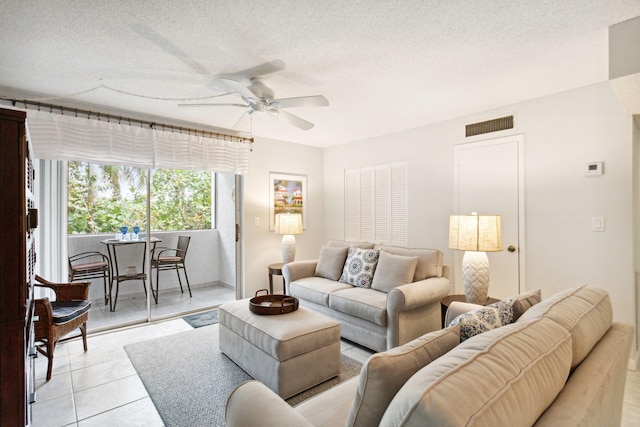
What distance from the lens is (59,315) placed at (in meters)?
2.59

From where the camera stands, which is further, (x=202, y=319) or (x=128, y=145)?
(x=202, y=319)

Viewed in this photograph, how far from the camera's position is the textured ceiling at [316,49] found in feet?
5.94

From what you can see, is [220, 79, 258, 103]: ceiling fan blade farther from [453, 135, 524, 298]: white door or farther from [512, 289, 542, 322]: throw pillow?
[453, 135, 524, 298]: white door

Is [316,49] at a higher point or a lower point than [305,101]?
higher

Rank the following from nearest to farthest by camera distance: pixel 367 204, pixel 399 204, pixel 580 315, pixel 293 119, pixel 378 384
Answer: pixel 378 384
pixel 580 315
pixel 293 119
pixel 399 204
pixel 367 204

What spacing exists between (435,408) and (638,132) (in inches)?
133

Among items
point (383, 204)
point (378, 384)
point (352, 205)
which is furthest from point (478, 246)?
point (352, 205)

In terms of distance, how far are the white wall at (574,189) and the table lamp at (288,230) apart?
203cm

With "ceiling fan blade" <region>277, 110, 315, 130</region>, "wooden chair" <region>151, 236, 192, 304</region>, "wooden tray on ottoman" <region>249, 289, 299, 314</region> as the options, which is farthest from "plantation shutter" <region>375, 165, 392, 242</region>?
"wooden chair" <region>151, 236, 192, 304</region>

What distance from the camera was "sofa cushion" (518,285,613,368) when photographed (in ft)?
3.87

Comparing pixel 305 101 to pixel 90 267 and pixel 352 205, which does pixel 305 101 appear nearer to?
pixel 352 205

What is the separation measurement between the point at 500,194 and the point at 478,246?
105 cm

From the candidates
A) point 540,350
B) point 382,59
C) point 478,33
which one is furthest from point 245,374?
point 478,33

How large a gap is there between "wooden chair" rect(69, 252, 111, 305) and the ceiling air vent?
463 cm
